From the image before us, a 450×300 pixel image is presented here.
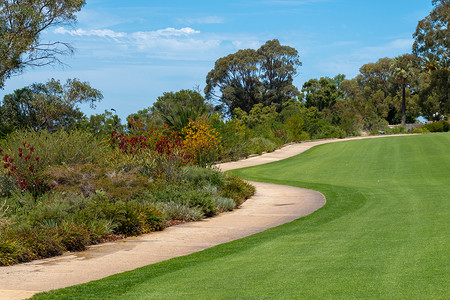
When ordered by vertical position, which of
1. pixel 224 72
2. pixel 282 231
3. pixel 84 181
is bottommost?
pixel 282 231

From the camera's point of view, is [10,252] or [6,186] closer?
[10,252]

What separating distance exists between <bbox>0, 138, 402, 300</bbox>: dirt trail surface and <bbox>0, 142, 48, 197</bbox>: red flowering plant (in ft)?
12.2

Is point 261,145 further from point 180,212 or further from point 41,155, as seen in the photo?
point 180,212

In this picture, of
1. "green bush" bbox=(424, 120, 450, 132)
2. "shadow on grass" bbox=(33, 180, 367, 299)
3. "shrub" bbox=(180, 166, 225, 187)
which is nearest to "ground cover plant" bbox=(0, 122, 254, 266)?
"shrub" bbox=(180, 166, 225, 187)

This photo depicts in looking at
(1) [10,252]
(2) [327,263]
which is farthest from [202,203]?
(2) [327,263]

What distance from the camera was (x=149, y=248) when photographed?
8.57 meters

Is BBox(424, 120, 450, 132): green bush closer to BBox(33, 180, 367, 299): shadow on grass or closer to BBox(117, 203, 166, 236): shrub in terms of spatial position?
BBox(33, 180, 367, 299): shadow on grass

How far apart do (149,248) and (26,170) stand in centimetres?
527

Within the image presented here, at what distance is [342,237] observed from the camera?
8086 mm

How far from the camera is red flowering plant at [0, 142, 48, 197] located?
11.9 m

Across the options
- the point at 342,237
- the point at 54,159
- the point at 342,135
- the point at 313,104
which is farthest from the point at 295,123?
the point at 342,237

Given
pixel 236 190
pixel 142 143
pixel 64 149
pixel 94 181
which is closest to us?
pixel 94 181

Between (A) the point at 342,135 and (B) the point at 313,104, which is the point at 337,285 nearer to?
(A) the point at 342,135

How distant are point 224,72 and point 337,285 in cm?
6649
